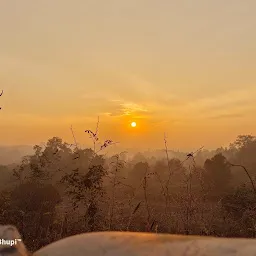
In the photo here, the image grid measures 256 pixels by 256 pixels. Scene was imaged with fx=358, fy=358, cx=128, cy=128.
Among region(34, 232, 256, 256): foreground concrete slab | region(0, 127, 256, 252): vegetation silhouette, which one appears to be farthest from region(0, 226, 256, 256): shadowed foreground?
region(0, 127, 256, 252): vegetation silhouette

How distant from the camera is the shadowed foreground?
93 centimetres

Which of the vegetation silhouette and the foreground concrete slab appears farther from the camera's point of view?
the vegetation silhouette

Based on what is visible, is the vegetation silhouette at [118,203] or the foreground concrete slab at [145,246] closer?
the foreground concrete slab at [145,246]

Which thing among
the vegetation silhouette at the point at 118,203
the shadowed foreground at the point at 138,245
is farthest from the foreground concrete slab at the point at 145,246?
the vegetation silhouette at the point at 118,203

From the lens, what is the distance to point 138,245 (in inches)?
39.2

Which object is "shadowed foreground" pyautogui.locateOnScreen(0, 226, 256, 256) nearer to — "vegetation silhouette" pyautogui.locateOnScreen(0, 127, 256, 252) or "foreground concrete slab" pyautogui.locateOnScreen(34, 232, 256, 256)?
"foreground concrete slab" pyautogui.locateOnScreen(34, 232, 256, 256)

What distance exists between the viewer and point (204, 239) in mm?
995

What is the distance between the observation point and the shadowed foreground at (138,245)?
3.04 feet

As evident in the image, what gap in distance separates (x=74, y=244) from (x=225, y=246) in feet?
1.36

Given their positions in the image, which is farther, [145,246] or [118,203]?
[118,203]

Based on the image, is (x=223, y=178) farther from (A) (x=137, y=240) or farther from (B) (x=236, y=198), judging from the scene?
(A) (x=137, y=240)

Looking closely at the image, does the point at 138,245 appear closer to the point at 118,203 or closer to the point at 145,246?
the point at 145,246

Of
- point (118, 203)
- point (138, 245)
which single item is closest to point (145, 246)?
point (138, 245)

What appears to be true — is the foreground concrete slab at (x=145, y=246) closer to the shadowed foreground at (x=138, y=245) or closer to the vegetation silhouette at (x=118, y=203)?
the shadowed foreground at (x=138, y=245)
